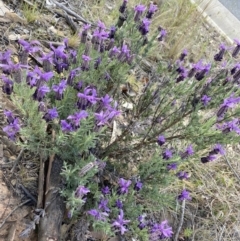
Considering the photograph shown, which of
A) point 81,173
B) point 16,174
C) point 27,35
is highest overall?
point 81,173

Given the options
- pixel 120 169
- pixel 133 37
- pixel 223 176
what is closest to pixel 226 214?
pixel 223 176

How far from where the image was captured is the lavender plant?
181cm

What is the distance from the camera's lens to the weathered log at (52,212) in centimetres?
197

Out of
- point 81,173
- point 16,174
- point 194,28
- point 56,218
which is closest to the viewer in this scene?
point 81,173

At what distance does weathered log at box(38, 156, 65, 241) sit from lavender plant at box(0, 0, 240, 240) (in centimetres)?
7

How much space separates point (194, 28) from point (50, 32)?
1308 millimetres

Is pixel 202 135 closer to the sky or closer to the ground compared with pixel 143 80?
closer to the sky

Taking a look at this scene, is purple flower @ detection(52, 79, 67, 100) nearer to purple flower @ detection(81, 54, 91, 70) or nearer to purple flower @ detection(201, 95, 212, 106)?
purple flower @ detection(81, 54, 91, 70)

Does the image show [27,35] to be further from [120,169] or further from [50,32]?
[120,169]

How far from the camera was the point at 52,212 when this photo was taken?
2029mm

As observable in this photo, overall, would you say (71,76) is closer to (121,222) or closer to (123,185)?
(123,185)

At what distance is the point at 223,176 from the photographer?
291 centimetres

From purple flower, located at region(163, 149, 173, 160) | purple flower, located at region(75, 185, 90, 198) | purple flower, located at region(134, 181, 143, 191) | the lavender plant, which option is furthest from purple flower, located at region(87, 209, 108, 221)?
purple flower, located at region(163, 149, 173, 160)

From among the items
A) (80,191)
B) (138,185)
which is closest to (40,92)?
(80,191)
